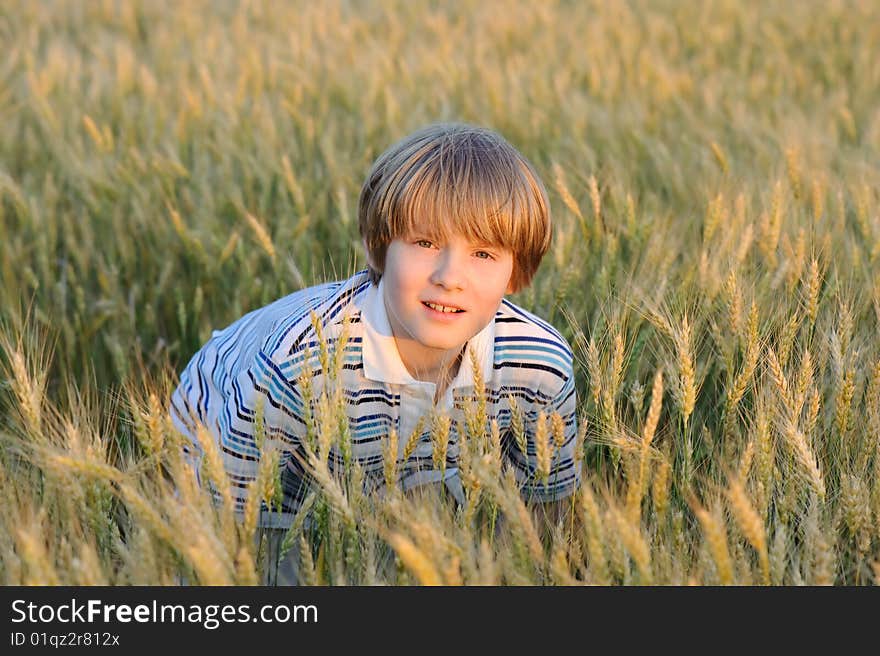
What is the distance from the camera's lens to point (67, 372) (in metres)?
2.47

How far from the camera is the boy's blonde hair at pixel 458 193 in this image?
5.65ft

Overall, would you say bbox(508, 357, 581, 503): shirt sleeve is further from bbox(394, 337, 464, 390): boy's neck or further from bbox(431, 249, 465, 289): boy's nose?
bbox(431, 249, 465, 289): boy's nose

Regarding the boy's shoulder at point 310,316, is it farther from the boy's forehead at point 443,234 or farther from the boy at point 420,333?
the boy's forehead at point 443,234

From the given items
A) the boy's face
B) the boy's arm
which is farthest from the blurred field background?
the boy's face

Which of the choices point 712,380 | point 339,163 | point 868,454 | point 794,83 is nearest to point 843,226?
point 712,380

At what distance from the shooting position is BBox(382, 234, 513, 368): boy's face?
1.69 meters

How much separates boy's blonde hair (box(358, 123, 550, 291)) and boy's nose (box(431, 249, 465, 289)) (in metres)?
0.04

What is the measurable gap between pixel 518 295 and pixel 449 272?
2.30 feet

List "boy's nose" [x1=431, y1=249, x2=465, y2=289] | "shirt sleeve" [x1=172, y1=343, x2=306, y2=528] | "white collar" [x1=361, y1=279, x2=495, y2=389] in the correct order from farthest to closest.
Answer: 1. "white collar" [x1=361, y1=279, x2=495, y2=389]
2. "shirt sleeve" [x1=172, y1=343, x2=306, y2=528]
3. "boy's nose" [x1=431, y1=249, x2=465, y2=289]

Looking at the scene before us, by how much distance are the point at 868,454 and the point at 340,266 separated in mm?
1491

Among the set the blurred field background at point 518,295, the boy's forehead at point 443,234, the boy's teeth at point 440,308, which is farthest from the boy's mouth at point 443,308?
the blurred field background at point 518,295

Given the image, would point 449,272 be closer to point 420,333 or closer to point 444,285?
point 444,285
